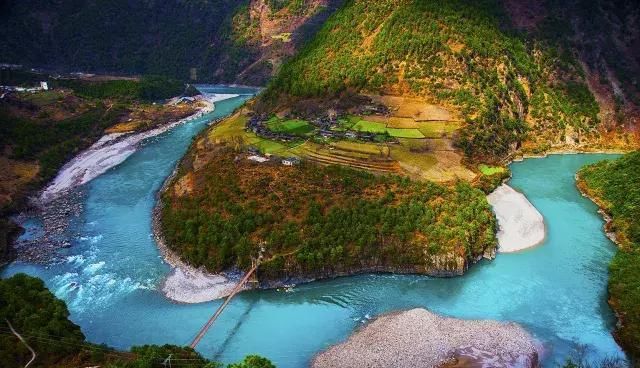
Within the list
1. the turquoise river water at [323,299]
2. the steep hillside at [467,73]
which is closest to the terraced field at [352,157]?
the steep hillside at [467,73]

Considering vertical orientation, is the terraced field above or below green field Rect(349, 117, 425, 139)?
below

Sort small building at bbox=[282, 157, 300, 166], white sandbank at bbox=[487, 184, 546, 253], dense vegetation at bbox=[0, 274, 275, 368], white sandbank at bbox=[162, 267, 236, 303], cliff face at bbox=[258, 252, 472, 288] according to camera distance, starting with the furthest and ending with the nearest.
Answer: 1. small building at bbox=[282, 157, 300, 166]
2. white sandbank at bbox=[487, 184, 546, 253]
3. cliff face at bbox=[258, 252, 472, 288]
4. white sandbank at bbox=[162, 267, 236, 303]
5. dense vegetation at bbox=[0, 274, 275, 368]

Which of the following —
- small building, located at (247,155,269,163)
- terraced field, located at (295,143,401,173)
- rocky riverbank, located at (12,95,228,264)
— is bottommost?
rocky riverbank, located at (12,95,228,264)

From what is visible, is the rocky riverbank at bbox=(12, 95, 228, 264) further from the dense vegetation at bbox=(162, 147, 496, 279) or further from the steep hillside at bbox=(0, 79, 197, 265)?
the dense vegetation at bbox=(162, 147, 496, 279)

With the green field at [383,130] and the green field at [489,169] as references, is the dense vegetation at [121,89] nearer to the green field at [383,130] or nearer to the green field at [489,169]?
the green field at [383,130]

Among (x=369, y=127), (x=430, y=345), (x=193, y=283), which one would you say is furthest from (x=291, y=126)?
(x=430, y=345)

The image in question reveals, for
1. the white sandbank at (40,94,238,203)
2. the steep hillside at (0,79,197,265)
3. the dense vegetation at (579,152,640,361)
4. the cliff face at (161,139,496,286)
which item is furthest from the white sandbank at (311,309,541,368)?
the white sandbank at (40,94,238,203)
